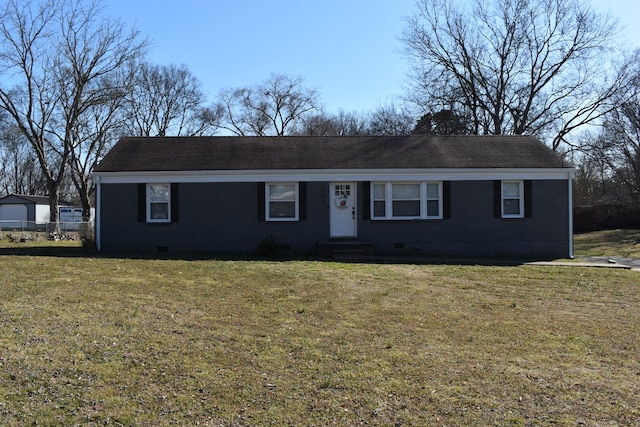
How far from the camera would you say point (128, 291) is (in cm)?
917

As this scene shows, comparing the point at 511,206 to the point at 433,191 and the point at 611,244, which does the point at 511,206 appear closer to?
the point at 433,191

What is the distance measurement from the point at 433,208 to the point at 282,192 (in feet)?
16.8

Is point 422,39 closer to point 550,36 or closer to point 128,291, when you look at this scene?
point 550,36

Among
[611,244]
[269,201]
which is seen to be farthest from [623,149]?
[269,201]

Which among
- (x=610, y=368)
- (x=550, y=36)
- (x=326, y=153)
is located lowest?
(x=610, y=368)

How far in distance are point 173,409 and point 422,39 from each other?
36983 mm

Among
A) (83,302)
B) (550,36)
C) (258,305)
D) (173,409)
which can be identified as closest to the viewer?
(173,409)

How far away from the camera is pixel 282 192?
17719mm

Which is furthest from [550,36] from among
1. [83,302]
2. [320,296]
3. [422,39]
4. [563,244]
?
[83,302]

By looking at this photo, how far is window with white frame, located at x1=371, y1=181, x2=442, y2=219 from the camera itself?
17.9 metres

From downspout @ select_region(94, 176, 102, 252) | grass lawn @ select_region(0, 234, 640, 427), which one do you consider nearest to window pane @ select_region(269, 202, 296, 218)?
downspout @ select_region(94, 176, 102, 252)

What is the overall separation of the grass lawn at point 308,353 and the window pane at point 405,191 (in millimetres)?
7336

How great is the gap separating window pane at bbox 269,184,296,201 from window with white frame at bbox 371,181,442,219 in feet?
8.92

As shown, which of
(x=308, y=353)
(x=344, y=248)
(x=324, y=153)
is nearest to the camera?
(x=308, y=353)
